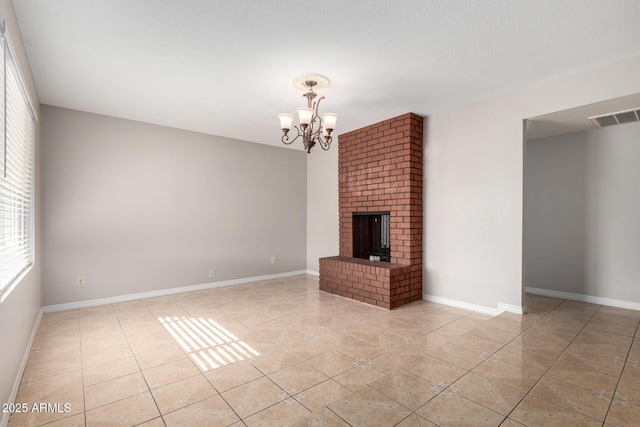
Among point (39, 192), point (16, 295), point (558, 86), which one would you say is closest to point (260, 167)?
point (39, 192)

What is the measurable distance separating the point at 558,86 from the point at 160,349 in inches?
171

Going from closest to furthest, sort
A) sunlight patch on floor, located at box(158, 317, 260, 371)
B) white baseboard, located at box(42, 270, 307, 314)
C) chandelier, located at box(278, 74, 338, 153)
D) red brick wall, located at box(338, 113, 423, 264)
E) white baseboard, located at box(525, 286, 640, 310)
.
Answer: sunlight patch on floor, located at box(158, 317, 260, 371) → chandelier, located at box(278, 74, 338, 153) → white baseboard, located at box(525, 286, 640, 310) → white baseboard, located at box(42, 270, 307, 314) → red brick wall, located at box(338, 113, 423, 264)

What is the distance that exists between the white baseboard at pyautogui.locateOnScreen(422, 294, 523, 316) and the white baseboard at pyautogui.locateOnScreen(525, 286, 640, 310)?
134cm

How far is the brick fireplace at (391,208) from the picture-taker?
12.9 ft

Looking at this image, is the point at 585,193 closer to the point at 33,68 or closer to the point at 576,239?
the point at 576,239

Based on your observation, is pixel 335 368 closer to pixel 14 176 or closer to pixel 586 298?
pixel 14 176

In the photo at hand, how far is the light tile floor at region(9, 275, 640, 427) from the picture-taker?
1.77 metres

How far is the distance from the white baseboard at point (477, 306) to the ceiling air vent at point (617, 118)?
216 cm

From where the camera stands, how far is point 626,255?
12.1ft

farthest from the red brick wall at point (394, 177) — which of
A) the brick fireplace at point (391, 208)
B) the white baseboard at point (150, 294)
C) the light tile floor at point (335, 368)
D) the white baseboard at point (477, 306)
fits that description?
the white baseboard at point (150, 294)

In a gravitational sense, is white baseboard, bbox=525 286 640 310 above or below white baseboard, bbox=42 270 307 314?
above

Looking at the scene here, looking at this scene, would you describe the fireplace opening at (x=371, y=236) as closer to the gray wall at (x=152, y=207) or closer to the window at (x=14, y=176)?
the gray wall at (x=152, y=207)

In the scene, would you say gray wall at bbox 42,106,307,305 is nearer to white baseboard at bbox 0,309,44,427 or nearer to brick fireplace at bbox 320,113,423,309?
white baseboard at bbox 0,309,44,427

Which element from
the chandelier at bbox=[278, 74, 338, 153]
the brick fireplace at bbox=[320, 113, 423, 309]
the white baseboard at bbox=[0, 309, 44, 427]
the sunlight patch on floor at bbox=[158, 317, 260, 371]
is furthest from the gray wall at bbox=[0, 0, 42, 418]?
the brick fireplace at bbox=[320, 113, 423, 309]
